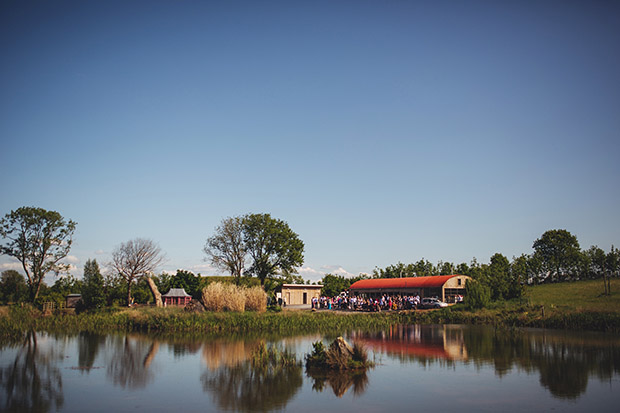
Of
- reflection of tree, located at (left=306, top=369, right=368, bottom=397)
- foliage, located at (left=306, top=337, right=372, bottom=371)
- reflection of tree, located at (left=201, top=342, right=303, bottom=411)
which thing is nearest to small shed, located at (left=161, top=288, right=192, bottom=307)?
reflection of tree, located at (left=201, top=342, right=303, bottom=411)

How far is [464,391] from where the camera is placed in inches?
551

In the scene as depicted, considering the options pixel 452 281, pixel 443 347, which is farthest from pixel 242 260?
pixel 443 347

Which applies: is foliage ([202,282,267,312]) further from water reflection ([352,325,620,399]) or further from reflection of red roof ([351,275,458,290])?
reflection of red roof ([351,275,458,290])

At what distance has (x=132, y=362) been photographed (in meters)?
18.7

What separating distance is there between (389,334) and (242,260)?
118 ft

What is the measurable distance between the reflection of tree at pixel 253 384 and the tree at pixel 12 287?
48.1m

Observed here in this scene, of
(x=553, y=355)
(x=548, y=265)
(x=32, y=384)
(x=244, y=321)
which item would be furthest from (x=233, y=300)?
(x=548, y=265)

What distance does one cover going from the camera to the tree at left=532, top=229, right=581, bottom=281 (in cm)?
8731

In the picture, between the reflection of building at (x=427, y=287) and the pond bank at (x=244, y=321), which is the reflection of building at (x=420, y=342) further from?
the reflection of building at (x=427, y=287)

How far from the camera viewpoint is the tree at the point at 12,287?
58694 millimetres

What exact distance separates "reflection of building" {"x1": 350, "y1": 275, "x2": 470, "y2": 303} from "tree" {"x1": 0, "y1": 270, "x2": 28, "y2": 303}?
4210 centimetres

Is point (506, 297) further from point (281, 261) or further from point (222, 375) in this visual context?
point (222, 375)

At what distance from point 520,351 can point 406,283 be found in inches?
1360

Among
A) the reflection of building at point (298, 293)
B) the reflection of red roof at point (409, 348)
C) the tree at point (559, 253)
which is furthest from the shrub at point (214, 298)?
the tree at point (559, 253)
